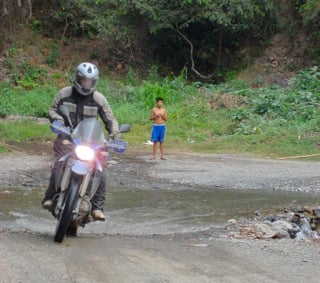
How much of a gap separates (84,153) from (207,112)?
1734 centimetres

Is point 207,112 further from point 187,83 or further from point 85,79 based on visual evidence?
point 85,79

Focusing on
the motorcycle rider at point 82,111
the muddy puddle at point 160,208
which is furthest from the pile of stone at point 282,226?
the motorcycle rider at point 82,111

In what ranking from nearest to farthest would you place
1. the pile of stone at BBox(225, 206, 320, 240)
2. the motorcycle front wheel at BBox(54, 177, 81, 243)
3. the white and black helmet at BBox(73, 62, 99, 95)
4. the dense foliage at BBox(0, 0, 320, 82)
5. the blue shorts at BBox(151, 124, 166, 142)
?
the motorcycle front wheel at BBox(54, 177, 81, 243) < the white and black helmet at BBox(73, 62, 99, 95) < the pile of stone at BBox(225, 206, 320, 240) < the blue shorts at BBox(151, 124, 166, 142) < the dense foliage at BBox(0, 0, 320, 82)

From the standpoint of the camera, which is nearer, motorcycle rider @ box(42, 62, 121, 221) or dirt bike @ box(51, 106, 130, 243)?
dirt bike @ box(51, 106, 130, 243)

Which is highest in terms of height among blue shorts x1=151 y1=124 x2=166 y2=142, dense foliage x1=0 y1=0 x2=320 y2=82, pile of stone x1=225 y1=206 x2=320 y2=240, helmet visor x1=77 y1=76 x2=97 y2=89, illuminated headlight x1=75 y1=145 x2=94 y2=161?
dense foliage x1=0 y1=0 x2=320 y2=82

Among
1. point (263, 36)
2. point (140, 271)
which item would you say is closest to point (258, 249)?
point (140, 271)

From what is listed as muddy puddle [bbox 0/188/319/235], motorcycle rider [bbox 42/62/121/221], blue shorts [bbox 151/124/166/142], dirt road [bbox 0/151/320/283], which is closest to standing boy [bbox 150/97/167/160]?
blue shorts [bbox 151/124/166/142]

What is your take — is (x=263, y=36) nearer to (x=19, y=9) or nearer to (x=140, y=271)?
(x=19, y=9)

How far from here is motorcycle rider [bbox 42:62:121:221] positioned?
23.2 ft

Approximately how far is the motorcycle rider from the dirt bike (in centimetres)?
12

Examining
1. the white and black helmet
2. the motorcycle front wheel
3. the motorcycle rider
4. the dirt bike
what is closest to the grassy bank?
the motorcycle rider

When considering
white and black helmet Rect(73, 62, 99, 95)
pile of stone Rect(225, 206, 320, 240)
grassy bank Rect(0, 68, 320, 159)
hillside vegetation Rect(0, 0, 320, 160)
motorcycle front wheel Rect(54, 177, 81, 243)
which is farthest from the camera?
hillside vegetation Rect(0, 0, 320, 160)

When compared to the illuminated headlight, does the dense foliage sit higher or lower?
higher

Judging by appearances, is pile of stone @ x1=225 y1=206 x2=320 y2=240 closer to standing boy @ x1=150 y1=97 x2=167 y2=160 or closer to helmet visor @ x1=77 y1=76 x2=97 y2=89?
helmet visor @ x1=77 y1=76 x2=97 y2=89
